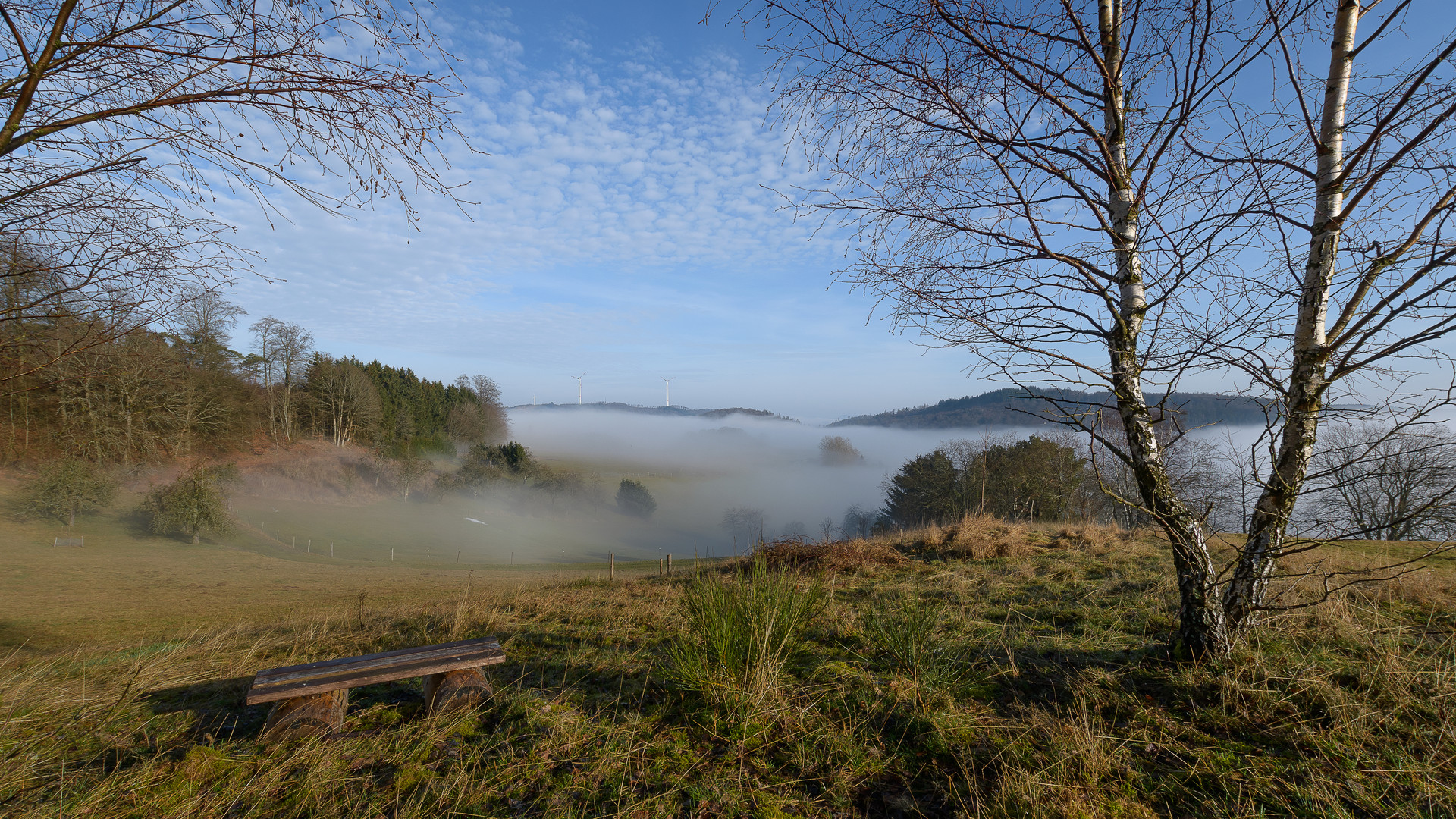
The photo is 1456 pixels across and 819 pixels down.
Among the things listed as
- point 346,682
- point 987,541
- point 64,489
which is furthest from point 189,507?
point 987,541

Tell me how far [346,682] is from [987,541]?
950cm

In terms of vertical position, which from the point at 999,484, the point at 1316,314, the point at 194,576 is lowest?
the point at 194,576

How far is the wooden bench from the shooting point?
11.0 ft

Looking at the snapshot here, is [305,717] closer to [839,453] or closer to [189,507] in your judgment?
[189,507]

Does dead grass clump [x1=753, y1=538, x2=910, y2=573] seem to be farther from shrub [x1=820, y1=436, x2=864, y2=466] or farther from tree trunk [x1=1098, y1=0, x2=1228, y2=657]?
shrub [x1=820, y1=436, x2=864, y2=466]

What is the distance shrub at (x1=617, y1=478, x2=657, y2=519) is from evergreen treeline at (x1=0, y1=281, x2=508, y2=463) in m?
21.4

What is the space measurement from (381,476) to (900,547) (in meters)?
55.5

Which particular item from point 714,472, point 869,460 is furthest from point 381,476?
point 869,460

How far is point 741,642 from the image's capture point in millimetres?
3613

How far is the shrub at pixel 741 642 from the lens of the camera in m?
3.37

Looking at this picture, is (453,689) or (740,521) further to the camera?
(740,521)

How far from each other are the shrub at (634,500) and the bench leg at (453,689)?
6035cm

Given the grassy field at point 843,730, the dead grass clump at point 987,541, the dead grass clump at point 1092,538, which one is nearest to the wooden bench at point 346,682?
the grassy field at point 843,730

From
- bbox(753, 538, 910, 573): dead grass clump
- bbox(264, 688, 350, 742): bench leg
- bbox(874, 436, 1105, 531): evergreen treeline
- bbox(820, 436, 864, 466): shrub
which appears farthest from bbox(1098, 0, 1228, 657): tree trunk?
bbox(820, 436, 864, 466): shrub
